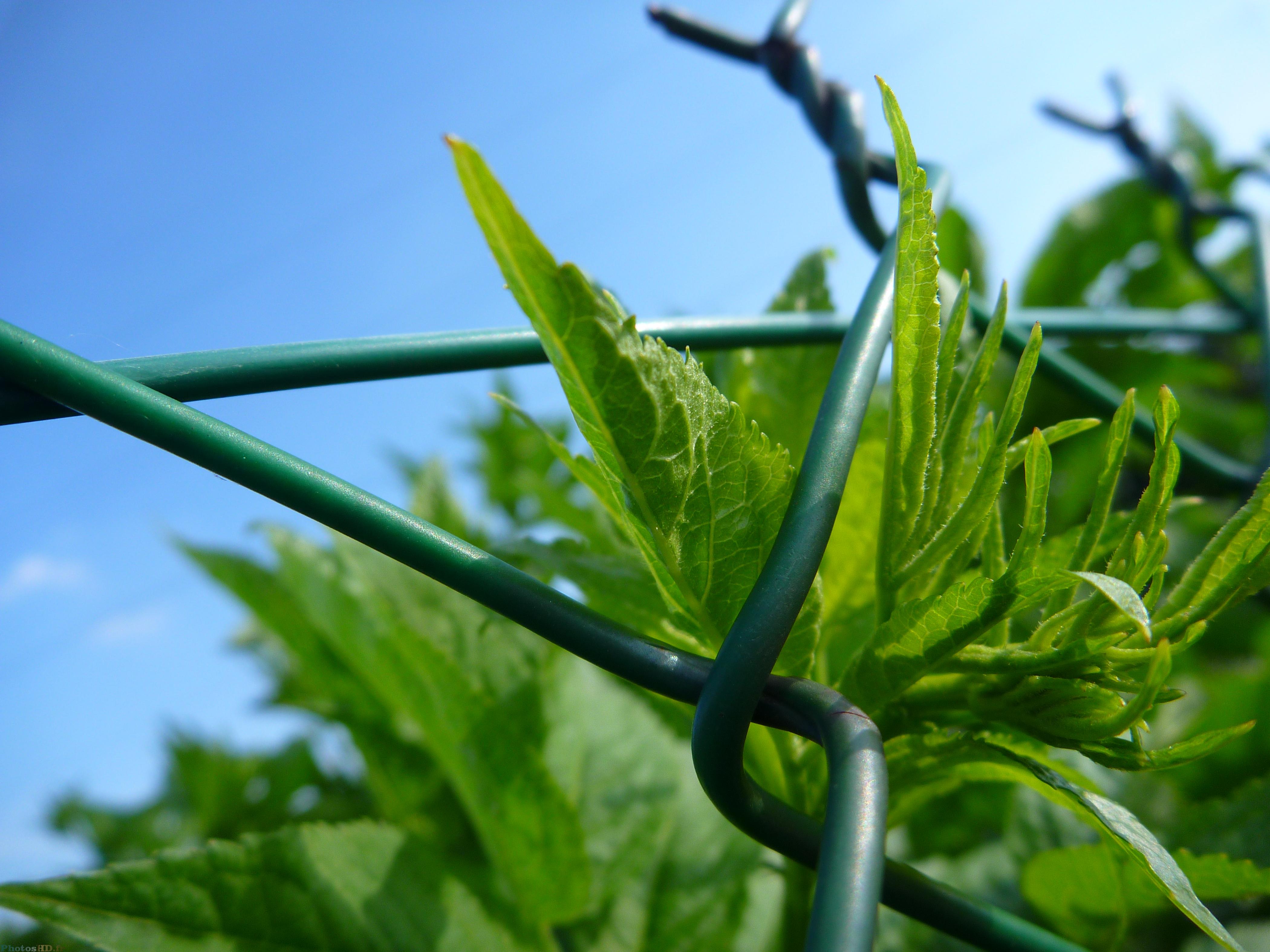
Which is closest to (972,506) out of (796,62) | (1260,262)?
(796,62)

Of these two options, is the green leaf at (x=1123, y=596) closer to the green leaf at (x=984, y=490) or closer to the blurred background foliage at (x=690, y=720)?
the green leaf at (x=984, y=490)

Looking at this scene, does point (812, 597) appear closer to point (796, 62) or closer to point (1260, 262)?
point (796, 62)

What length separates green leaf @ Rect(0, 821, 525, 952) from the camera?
1.05 feet

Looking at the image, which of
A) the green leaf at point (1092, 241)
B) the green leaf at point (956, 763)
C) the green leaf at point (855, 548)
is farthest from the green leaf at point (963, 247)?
the green leaf at point (956, 763)

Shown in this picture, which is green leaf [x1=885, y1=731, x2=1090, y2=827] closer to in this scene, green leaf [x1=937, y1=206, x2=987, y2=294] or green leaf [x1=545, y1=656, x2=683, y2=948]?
green leaf [x1=545, y1=656, x2=683, y2=948]

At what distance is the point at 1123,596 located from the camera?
0.20 m

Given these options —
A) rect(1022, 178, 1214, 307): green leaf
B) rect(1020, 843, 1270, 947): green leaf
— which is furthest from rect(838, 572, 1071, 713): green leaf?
rect(1022, 178, 1214, 307): green leaf

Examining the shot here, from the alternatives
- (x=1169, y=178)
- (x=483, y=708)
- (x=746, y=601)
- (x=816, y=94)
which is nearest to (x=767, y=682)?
(x=746, y=601)

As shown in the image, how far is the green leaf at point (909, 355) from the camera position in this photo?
0.24m

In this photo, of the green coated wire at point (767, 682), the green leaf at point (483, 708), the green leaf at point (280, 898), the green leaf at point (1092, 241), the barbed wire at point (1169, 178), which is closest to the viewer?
the green coated wire at point (767, 682)

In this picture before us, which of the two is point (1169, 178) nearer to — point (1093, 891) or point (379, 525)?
point (1093, 891)

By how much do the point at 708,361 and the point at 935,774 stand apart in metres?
0.30

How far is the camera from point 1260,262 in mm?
807

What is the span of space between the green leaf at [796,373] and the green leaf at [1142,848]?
8.4 inches
